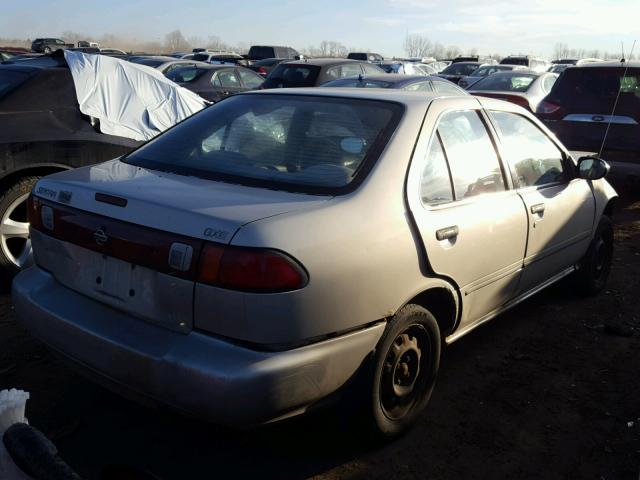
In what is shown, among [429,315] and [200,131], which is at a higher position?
[200,131]

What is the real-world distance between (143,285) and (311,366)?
702mm

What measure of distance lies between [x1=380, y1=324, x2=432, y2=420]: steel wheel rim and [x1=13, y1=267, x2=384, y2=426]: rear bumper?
0.27 metres

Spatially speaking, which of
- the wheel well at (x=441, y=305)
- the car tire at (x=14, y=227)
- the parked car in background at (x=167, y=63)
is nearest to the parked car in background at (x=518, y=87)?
the parked car in background at (x=167, y=63)

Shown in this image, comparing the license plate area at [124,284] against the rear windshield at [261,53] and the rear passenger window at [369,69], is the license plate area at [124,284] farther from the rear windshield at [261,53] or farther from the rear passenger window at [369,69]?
the rear windshield at [261,53]

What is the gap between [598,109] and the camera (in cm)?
793

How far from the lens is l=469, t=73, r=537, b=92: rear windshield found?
484 inches

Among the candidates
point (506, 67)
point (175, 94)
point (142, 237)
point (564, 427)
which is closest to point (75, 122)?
point (175, 94)

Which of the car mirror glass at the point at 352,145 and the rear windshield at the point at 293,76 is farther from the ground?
the car mirror glass at the point at 352,145

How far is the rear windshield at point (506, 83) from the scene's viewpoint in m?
12.3

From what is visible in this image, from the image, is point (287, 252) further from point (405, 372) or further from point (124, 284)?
point (405, 372)

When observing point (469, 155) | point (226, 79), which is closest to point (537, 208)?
point (469, 155)

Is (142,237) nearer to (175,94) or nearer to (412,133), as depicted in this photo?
(412,133)

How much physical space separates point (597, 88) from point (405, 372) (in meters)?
6.38

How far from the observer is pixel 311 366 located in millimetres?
2391
